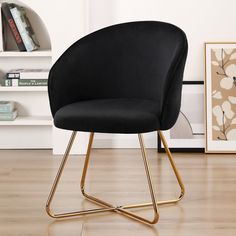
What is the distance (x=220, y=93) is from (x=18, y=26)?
1421 millimetres

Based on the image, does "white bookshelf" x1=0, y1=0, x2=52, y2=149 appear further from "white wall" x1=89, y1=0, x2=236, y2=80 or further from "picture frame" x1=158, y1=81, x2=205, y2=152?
"picture frame" x1=158, y1=81, x2=205, y2=152

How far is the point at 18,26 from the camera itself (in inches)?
158

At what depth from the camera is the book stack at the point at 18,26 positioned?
13.1 ft

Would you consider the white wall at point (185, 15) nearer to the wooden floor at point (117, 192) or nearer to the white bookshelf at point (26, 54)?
the white bookshelf at point (26, 54)

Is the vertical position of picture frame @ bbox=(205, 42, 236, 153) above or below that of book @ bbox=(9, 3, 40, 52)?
below

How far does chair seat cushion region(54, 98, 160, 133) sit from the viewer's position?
8.45 feet

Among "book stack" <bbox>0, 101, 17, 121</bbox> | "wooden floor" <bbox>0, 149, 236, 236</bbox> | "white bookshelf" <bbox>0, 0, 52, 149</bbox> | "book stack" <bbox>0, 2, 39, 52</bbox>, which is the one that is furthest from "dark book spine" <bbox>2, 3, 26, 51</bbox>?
"wooden floor" <bbox>0, 149, 236, 236</bbox>

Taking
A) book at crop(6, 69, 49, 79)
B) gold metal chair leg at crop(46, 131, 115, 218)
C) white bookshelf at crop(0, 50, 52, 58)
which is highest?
white bookshelf at crop(0, 50, 52, 58)

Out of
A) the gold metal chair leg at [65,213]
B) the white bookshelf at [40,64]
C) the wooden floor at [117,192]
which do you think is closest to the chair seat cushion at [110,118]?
the gold metal chair leg at [65,213]

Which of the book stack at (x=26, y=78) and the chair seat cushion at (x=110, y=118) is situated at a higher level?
the chair seat cushion at (x=110, y=118)

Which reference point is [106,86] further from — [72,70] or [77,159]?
[77,159]

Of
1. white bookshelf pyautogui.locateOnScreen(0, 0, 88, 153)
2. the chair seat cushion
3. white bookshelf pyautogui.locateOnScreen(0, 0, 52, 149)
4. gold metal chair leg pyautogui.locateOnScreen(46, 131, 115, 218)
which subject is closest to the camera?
the chair seat cushion

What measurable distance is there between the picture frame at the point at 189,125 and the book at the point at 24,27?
1.07 m

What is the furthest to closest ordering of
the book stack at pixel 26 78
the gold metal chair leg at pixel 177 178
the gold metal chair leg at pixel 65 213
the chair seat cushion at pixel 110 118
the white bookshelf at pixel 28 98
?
1. the white bookshelf at pixel 28 98
2. the book stack at pixel 26 78
3. the gold metal chair leg at pixel 177 178
4. the gold metal chair leg at pixel 65 213
5. the chair seat cushion at pixel 110 118
